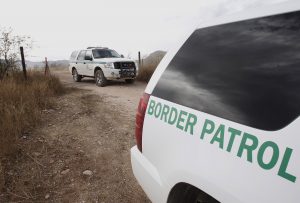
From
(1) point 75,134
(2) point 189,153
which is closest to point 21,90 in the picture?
(1) point 75,134

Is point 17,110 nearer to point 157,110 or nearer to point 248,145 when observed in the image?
point 157,110

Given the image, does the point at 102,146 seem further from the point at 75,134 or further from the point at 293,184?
the point at 293,184

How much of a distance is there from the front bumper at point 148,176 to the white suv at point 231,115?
→ 1cm

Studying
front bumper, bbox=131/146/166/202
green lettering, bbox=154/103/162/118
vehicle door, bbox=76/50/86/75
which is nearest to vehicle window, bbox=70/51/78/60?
vehicle door, bbox=76/50/86/75

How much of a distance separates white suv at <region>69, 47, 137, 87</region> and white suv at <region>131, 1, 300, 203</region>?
10.4 meters

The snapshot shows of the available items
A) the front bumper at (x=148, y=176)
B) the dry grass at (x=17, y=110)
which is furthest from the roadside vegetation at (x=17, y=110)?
the front bumper at (x=148, y=176)

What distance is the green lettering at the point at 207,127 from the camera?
154cm

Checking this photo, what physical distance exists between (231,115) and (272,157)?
0.34m

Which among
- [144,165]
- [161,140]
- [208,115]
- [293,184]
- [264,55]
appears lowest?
[144,165]

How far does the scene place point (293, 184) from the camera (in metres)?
1.10

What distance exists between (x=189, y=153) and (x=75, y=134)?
421cm

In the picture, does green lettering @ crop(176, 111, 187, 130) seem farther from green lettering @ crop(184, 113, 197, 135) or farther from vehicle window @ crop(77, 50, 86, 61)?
vehicle window @ crop(77, 50, 86, 61)

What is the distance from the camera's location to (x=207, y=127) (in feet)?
5.15

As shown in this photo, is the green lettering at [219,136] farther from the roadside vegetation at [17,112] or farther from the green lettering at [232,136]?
the roadside vegetation at [17,112]
